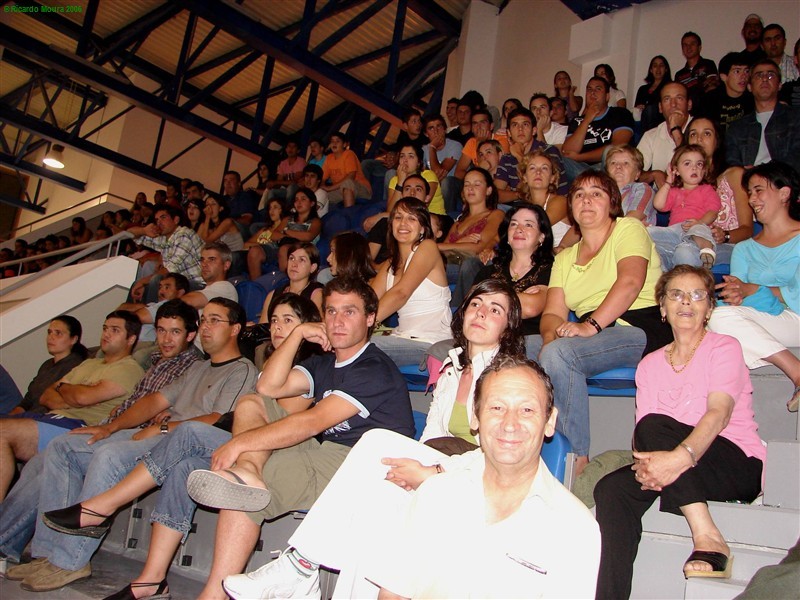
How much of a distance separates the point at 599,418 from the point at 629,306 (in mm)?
495

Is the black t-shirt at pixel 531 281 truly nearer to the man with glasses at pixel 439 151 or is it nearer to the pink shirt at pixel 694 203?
the pink shirt at pixel 694 203

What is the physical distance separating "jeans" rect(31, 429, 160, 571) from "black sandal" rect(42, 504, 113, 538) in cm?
15

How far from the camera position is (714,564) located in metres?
1.78

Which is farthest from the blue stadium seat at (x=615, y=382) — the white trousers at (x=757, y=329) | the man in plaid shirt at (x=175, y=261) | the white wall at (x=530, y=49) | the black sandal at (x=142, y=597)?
the white wall at (x=530, y=49)

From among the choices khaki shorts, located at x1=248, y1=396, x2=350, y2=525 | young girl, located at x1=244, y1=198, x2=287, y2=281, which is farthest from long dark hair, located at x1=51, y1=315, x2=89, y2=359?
khaki shorts, located at x1=248, y1=396, x2=350, y2=525

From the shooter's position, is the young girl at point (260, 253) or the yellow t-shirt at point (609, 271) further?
the young girl at point (260, 253)

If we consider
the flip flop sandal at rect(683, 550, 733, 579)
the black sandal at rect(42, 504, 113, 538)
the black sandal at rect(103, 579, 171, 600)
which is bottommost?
the black sandal at rect(103, 579, 171, 600)

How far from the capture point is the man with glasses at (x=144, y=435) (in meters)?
2.69

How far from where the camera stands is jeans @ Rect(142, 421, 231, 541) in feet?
8.43

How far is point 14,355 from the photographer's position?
17.5 ft

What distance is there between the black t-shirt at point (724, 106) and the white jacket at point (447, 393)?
2898 millimetres

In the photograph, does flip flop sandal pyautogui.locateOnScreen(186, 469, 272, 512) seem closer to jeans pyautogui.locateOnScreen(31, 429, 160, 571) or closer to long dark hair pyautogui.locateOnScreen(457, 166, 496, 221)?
jeans pyautogui.locateOnScreen(31, 429, 160, 571)

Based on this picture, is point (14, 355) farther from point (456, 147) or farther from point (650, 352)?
point (650, 352)

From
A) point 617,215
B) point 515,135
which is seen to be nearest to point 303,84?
point 515,135
